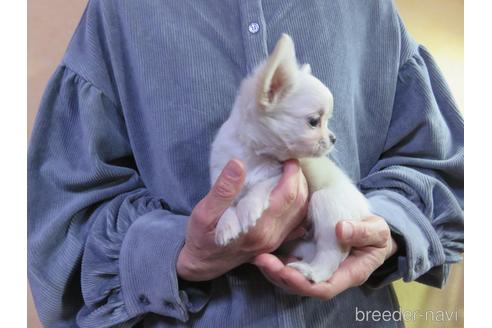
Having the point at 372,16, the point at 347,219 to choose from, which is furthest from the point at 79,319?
the point at 372,16

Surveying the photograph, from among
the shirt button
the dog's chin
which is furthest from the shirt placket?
the dog's chin

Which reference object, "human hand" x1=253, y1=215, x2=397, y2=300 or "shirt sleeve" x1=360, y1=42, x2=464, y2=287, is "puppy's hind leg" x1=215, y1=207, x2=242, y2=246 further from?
"shirt sleeve" x1=360, y1=42, x2=464, y2=287

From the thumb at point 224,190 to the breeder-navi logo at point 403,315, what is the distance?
0.21 metres

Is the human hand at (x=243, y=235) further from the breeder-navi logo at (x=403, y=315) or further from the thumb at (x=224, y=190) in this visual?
the breeder-navi logo at (x=403, y=315)

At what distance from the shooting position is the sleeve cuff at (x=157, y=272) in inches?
19.2

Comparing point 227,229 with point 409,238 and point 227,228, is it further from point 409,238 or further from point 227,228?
point 409,238

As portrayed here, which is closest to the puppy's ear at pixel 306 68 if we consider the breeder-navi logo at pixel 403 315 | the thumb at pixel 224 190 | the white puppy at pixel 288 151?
the white puppy at pixel 288 151

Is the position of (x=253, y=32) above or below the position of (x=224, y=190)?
above

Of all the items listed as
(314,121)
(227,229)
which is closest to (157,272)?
(227,229)

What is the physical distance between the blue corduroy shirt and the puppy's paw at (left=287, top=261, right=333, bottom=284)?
0.24ft

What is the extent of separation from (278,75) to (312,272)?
0.17 m

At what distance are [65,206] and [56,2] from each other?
0.25 meters

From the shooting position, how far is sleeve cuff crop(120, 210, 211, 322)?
49 cm

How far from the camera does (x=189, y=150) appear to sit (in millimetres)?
519
